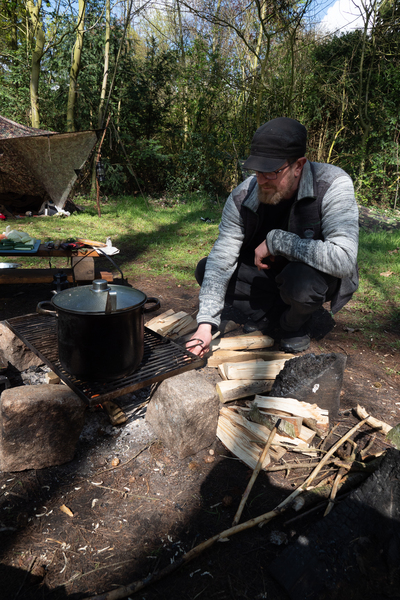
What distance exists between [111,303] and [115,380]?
0.43m

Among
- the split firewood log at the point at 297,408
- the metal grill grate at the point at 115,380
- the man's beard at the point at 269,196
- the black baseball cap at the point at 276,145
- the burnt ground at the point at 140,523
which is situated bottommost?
the burnt ground at the point at 140,523

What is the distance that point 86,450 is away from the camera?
6.69ft

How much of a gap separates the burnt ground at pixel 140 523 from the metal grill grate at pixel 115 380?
0.39 m

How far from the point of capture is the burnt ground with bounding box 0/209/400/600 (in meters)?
1.42

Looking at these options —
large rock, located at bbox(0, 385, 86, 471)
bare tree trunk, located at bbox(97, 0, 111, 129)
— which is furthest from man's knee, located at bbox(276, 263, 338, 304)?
bare tree trunk, located at bbox(97, 0, 111, 129)

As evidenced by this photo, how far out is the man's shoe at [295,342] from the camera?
3068 mm

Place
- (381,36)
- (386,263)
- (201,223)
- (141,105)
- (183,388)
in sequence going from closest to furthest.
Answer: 1. (183,388)
2. (386,263)
3. (201,223)
4. (381,36)
5. (141,105)

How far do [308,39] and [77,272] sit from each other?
388 inches

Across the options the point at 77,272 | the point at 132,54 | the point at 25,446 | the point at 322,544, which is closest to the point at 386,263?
the point at 77,272

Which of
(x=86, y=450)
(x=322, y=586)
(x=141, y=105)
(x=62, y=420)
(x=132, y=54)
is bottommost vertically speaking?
(x=86, y=450)

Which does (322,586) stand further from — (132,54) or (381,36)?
(132,54)

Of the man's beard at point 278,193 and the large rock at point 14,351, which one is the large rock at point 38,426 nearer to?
the large rock at point 14,351

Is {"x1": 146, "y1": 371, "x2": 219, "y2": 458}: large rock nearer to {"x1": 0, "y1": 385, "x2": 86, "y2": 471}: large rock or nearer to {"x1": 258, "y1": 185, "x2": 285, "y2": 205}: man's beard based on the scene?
{"x1": 0, "y1": 385, "x2": 86, "y2": 471}: large rock

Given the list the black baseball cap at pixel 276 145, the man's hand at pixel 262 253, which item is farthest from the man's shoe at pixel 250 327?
the black baseball cap at pixel 276 145
